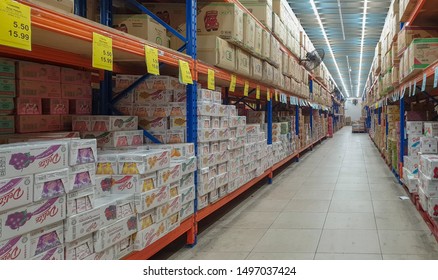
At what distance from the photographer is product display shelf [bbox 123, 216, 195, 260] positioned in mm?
2579

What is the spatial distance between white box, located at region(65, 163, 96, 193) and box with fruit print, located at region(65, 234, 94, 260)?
0.28 meters

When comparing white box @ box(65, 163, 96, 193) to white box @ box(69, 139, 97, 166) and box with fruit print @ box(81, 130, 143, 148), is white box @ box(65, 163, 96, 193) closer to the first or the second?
white box @ box(69, 139, 97, 166)

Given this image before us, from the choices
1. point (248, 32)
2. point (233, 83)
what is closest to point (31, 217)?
point (233, 83)

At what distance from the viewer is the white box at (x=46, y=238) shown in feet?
5.78

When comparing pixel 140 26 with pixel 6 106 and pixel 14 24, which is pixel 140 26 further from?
pixel 14 24

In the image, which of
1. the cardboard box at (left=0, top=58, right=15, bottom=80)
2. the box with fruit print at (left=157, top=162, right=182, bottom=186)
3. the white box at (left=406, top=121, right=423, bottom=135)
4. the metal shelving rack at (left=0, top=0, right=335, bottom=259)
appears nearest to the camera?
the metal shelving rack at (left=0, top=0, right=335, bottom=259)

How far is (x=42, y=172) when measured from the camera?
1801 mm

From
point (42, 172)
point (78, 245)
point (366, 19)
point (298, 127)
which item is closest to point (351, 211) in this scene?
point (78, 245)

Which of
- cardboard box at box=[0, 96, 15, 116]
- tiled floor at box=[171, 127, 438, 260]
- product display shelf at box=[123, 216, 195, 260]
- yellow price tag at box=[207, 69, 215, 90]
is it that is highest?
yellow price tag at box=[207, 69, 215, 90]

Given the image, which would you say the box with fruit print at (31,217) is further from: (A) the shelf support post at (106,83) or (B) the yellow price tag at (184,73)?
(A) the shelf support post at (106,83)

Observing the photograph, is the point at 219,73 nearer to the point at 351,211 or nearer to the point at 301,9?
the point at 351,211

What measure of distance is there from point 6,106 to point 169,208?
52.1 inches

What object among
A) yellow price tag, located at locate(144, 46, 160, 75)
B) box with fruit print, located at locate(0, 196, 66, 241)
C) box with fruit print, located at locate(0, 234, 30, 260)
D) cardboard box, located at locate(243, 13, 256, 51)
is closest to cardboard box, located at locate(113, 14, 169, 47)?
yellow price tag, located at locate(144, 46, 160, 75)

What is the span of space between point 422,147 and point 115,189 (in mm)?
3371
